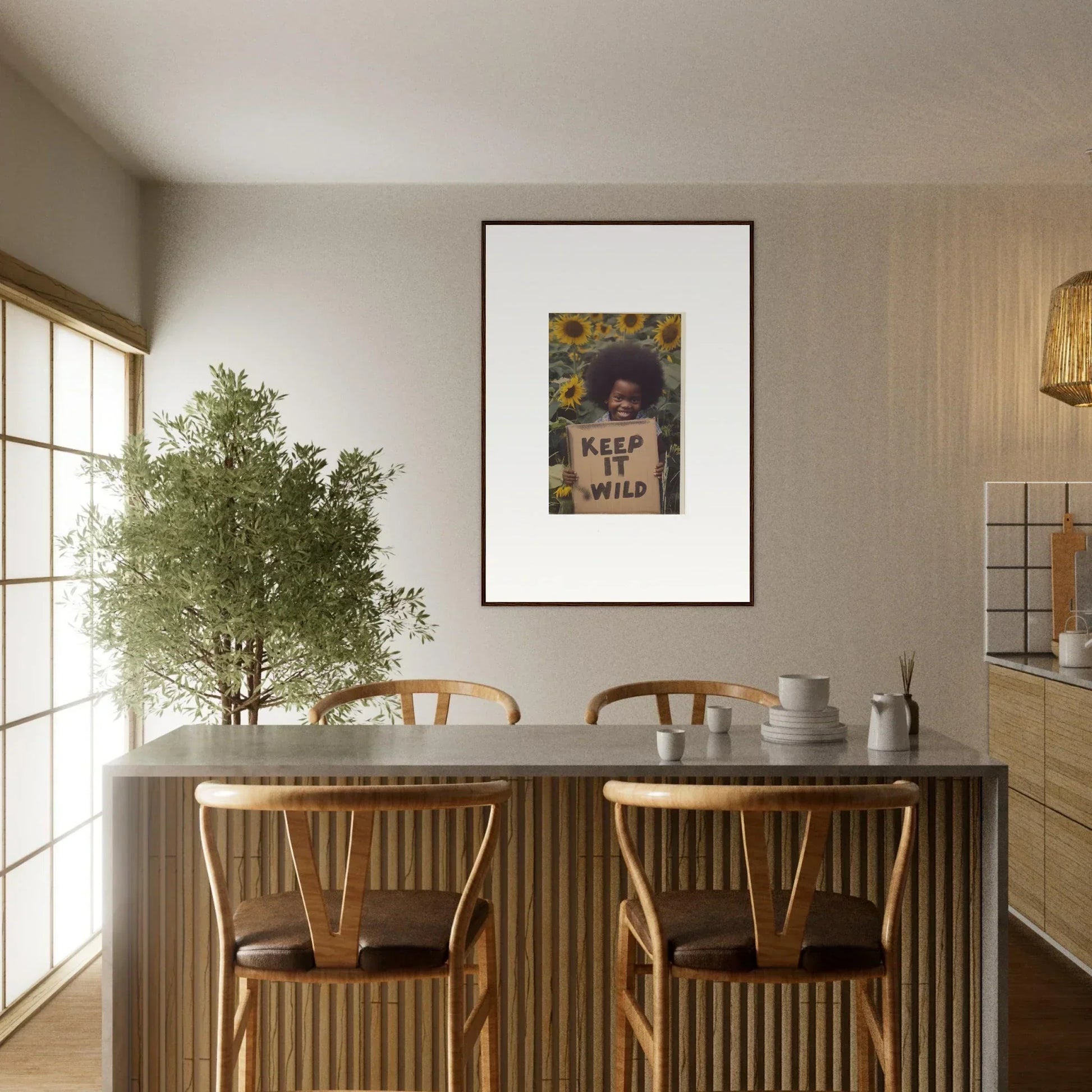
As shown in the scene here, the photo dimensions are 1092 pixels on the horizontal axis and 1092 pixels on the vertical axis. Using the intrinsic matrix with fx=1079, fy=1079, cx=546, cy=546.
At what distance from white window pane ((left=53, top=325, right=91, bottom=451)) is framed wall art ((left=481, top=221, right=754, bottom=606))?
57.4 inches

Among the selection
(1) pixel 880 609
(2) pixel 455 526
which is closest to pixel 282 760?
(2) pixel 455 526

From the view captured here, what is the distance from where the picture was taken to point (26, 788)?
3330mm

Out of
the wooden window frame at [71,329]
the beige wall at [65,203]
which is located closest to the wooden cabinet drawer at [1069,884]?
the wooden window frame at [71,329]

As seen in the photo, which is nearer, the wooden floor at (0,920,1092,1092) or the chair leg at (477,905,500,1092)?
the chair leg at (477,905,500,1092)

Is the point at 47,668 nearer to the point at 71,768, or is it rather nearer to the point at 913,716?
the point at 71,768

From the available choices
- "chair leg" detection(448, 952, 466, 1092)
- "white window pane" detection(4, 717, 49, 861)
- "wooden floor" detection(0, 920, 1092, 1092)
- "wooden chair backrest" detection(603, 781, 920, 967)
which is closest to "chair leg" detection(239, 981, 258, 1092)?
"chair leg" detection(448, 952, 466, 1092)

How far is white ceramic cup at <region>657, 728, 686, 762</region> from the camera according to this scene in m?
2.12

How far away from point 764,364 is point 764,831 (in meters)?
2.74

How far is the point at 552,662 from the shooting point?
13.8 feet

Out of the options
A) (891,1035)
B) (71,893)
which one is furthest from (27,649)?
(891,1035)

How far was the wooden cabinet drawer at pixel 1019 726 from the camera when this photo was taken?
12.1 feet

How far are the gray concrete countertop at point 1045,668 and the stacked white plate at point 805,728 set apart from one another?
4.78 ft

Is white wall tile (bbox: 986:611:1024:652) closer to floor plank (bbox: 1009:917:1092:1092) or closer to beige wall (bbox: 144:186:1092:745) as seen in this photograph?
beige wall (bbox: 144:186:1092:745)

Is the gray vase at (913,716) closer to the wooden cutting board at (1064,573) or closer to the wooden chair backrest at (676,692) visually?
the wooden chair backrest at (676,692)
